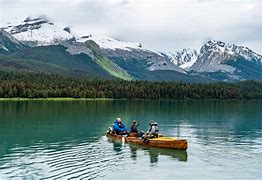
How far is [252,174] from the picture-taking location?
4716 cm

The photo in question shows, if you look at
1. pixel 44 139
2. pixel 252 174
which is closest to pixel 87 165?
pixel 252 174

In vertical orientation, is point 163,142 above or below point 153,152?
above

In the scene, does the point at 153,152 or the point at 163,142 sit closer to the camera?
→ the point at 153,152

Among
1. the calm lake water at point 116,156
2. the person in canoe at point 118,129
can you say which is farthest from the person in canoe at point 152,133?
the person in canoe at point 118,129

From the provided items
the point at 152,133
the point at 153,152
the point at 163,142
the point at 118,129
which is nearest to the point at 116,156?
the point at 153,152

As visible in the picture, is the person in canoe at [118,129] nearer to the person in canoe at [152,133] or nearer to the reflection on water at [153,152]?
the reflection on water at [153,152]

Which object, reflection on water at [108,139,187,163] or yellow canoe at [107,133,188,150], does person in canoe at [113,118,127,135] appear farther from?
reflection on water at [108,139,187,163]

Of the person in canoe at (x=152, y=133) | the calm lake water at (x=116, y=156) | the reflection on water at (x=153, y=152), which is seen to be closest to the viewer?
the calm lake water at (x=116, y=156)

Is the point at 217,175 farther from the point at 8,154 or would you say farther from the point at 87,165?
the point at 8,154

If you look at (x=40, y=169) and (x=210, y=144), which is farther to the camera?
(x=210, y=144)

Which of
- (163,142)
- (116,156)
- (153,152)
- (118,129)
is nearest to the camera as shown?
(116,156)

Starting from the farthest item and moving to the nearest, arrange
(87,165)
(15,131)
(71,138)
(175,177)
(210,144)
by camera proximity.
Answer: (15,131)
(71,138)
(210,144)
(87,165)
(175,177)

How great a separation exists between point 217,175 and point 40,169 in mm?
17058

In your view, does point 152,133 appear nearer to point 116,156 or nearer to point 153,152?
point 153,152
